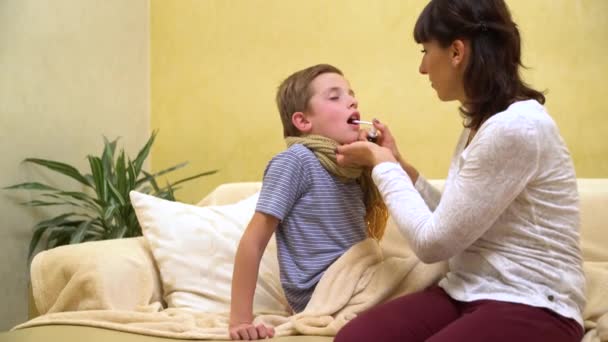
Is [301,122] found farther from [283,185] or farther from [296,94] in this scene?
[283,185]

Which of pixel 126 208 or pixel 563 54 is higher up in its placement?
pixel 563 54

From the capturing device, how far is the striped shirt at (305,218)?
59.9 inches

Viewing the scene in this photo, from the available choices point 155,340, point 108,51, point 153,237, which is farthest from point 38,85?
point 155,340

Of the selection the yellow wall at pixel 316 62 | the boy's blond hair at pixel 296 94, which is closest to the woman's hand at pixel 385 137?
the boy's blond hair at pixel 296 94

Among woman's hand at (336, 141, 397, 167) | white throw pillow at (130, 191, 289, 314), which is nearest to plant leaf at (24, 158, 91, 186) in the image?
white throw pillow at (130, 191, 289, 314)

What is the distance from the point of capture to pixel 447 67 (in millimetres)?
1324

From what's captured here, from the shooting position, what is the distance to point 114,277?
65.2 inches

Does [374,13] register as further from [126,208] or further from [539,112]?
[539,112]

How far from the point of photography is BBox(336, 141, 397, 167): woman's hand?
1.36m

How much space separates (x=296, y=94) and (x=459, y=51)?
18.6 inches

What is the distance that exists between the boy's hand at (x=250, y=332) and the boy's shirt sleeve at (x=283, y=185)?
0.80ft

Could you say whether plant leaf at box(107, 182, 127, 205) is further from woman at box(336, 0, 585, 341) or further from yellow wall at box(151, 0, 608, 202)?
woman at box(336, 0, 585, 341)

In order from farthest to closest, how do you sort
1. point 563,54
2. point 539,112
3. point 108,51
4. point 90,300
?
point 108,51
point 563,54
point 90,300
point 539,112

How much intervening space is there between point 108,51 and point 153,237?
54.5 inches
